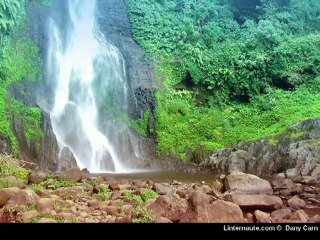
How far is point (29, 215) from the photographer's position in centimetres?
601

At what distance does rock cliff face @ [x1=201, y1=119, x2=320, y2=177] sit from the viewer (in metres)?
13.4

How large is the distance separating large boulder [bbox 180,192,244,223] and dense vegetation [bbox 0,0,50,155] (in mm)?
9962

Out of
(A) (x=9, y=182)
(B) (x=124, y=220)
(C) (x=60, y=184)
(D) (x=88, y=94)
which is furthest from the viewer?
(D) (x=88, y=94)

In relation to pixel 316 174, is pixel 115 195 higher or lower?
lower

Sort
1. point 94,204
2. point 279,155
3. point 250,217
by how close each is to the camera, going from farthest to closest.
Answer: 1. point 279,155
2. point 94,204
3. point 250,217

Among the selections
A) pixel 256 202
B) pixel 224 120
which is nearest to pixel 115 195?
pixel 256 202

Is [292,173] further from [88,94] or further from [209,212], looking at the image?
[88,94]

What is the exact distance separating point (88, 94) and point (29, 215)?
14.8 meters

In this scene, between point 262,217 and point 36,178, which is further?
point 36,178

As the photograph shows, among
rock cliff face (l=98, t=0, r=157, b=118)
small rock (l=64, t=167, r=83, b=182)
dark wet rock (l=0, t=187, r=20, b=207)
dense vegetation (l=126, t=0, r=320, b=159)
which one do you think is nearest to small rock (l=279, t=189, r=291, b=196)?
small rock (l=64, t=167, r=83, b=182)

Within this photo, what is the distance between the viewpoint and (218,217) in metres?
5.94

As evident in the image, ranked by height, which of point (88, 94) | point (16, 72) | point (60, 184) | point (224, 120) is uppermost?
point (88, 94)
